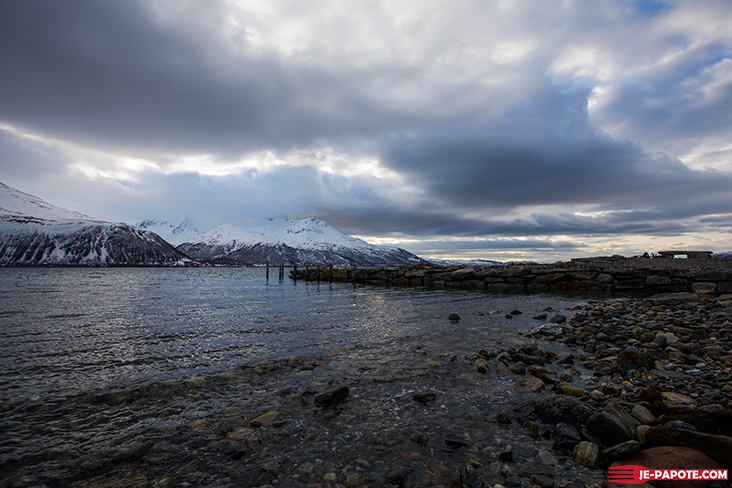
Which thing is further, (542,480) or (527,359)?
(527,359)

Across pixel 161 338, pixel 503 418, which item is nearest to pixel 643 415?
pixel 503 418

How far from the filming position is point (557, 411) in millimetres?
4930

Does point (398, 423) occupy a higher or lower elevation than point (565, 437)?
lower

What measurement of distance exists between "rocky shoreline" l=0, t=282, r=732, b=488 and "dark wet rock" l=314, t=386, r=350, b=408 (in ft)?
0.08

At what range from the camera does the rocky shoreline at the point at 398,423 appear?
12.4 feet

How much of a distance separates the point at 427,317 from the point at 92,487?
1372 centimetres

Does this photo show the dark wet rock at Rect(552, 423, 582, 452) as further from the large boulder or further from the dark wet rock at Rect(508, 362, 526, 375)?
the dark wet rock at Rect(508, 362, 526, 375)

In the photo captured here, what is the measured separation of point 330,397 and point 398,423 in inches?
57.4

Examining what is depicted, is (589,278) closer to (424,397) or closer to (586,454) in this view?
(424,397)

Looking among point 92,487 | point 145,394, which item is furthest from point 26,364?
point 92,487

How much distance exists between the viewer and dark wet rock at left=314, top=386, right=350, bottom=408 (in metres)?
5.85

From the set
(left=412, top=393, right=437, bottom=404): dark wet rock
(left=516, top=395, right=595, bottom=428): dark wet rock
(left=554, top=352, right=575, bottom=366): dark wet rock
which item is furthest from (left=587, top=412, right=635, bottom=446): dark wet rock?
(left=554, top=352, right=575, bottom=366): dark wet rock

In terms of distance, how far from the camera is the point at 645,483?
3318 millimetres

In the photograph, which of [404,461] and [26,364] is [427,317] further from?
[26,364]
